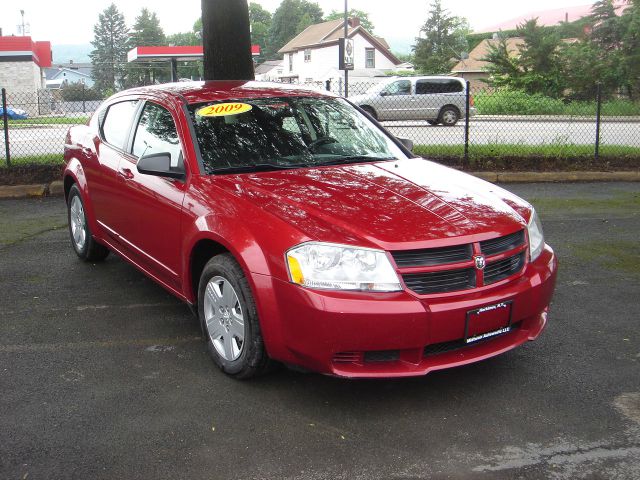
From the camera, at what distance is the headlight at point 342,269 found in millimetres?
3383

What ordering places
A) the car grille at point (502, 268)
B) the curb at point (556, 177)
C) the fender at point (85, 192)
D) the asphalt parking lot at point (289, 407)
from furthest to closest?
the curb at point (556, 177), the fender at point (85, 192), the car grille at point (502, 268), the asphalt parking lot at point (289, 407)

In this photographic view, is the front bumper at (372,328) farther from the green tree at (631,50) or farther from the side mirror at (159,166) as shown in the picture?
the green tree at (631,50)

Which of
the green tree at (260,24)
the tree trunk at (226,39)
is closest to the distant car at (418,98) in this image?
the tree trunk at (226,39)

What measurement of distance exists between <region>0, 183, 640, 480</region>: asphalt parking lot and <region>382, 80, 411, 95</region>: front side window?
18.9m

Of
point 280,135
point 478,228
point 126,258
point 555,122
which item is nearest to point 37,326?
point 126,258

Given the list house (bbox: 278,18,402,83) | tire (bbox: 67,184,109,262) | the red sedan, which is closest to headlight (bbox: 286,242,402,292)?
the red sedan

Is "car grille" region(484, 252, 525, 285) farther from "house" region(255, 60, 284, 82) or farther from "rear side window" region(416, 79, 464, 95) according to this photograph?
"house" region(255, 60, 284, 82)

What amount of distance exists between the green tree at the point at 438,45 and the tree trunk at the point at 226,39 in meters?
49.1

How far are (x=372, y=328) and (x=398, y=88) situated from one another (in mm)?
21173

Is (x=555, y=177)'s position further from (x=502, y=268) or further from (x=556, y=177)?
(x=502, y=268)

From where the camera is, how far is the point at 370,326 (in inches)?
131

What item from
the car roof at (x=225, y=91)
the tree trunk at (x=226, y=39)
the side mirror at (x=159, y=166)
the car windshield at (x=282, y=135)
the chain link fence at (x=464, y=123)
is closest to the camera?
the side mirror at (x=159, y=166)

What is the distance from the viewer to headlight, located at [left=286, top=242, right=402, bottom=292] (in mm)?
3383

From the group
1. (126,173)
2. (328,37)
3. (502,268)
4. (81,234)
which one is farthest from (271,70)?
(502,268)
